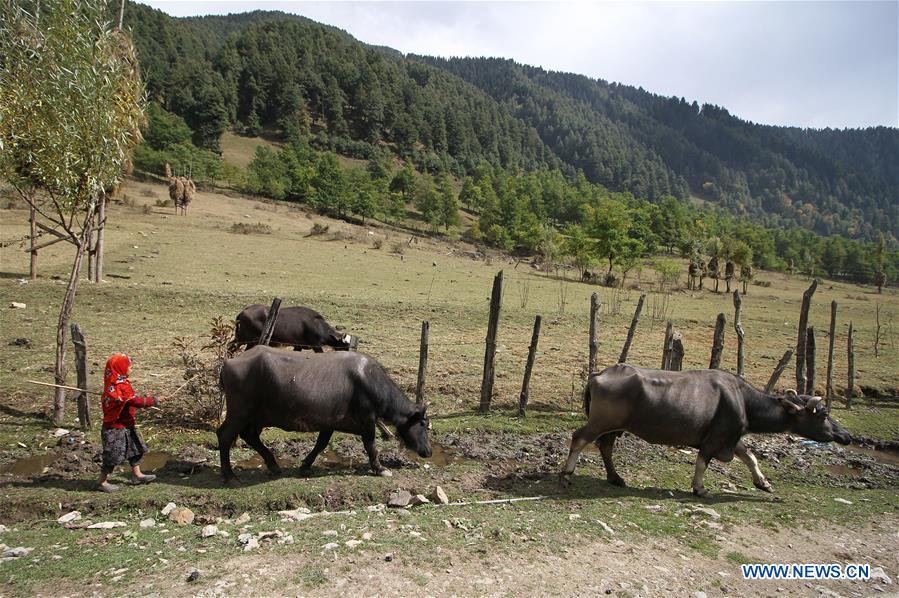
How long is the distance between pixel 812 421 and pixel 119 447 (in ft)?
32.9

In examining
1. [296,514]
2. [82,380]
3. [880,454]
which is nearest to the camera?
[296,514]

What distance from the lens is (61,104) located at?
29.2 feet

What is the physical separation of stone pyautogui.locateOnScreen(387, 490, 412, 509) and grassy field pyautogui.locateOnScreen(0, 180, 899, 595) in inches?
9.1

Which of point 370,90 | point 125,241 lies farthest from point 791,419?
point 370,90

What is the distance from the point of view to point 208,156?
244ft

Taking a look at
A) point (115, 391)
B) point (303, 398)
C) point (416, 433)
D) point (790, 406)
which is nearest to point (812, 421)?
point (790, 406)

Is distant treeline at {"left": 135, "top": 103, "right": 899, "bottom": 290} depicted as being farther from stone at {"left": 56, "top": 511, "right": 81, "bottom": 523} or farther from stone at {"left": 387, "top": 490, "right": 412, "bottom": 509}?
stone at {"left": 56, "top": 511, "right": 81, "bottom": 523}

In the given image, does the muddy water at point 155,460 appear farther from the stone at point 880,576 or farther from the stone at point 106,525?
the stone at point 880,576

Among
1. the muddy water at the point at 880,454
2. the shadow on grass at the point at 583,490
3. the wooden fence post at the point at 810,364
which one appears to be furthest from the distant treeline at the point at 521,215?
the shadow on grass at the point at 583,490

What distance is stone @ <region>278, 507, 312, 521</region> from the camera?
21.0 ft

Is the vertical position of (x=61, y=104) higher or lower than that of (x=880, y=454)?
higher

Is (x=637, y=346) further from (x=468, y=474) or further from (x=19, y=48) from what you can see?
(x=19, y=48)

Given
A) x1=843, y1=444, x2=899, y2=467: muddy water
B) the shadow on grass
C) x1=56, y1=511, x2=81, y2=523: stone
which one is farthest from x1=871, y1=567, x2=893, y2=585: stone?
x1=56, y1=511, x2=81, y2=523: stone

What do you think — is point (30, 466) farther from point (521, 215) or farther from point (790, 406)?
point (521, 215)
